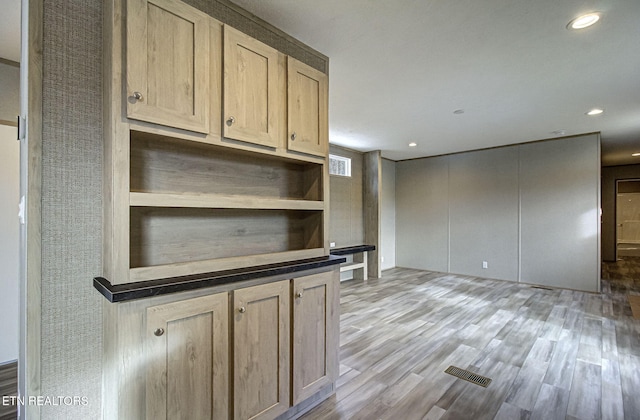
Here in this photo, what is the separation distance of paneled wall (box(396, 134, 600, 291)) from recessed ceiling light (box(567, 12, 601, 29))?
13.1 feet

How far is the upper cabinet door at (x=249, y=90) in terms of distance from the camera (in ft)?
5.44

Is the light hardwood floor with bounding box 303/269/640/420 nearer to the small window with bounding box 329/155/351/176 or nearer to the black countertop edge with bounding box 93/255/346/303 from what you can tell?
the black countertop edge with bounding box 93/255/346/303

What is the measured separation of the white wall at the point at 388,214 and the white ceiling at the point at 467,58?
280 cm

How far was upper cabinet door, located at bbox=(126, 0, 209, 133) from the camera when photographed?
1.32 m

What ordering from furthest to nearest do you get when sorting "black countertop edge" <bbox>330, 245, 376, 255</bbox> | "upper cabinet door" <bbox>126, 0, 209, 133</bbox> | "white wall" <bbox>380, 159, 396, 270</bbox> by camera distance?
"white wall" <bbox>380, 159, 396, 270</bbox> → "black countertop edge" <bbox>330, 245, 376, 255</bbox> → "upper cabinet door" <bbox>126, 0, 209, 133</bbox>

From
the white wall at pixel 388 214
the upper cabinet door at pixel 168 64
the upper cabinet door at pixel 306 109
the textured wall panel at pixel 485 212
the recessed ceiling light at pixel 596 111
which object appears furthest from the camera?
the white wall at pixel 388 214

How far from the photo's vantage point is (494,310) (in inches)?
163

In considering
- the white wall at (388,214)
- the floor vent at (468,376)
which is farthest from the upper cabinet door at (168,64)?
the white wall at (388,214)

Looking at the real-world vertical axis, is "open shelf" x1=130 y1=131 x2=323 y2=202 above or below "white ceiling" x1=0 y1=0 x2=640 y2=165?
below

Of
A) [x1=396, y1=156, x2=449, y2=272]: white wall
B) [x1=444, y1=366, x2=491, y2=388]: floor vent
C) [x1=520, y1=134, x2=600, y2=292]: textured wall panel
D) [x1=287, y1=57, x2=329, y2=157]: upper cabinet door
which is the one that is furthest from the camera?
[x1=396, y1=156, x2=449, y2=272]: white wall

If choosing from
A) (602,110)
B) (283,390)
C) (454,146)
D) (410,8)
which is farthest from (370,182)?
(283,390)

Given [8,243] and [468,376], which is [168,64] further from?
[468,376]

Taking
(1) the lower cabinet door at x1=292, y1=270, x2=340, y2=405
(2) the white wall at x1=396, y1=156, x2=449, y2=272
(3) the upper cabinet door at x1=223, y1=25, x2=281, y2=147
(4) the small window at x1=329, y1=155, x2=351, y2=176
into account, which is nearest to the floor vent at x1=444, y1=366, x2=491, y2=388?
(1) the lower cabinet door at x1=292, y1=270, x2=340, y2=405

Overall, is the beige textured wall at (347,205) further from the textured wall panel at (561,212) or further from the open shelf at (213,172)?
the open shelf at (213,172)
